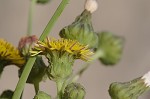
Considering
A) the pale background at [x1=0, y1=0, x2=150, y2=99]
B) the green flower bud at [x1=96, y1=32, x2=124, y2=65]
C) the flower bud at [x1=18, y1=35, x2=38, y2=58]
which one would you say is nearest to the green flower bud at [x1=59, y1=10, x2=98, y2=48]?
the flower bud at [x1=18, y1=35, x2=38, y2=58]

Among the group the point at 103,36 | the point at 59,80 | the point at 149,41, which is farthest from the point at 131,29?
the point at 59,80

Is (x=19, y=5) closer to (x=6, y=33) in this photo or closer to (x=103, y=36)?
(x=6, y=33)

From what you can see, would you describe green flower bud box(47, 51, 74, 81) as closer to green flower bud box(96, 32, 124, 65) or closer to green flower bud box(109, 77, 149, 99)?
green flower bud box(109, 77, 149, 99)

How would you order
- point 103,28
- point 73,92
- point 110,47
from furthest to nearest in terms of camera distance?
point 103,28 < point 110,47 < point 73,92

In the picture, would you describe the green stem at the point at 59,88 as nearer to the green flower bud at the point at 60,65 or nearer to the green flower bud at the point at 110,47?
the green flower bud at the point at 60,65

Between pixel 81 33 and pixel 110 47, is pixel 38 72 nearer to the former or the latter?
pixel 81 33

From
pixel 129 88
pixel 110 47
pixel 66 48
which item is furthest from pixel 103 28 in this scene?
pixel 66 48
